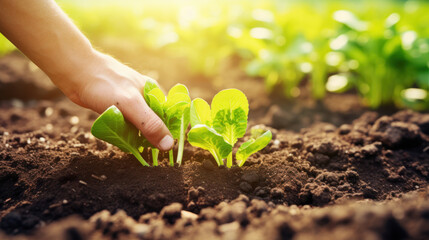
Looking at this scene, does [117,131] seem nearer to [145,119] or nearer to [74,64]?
A: [145,119]

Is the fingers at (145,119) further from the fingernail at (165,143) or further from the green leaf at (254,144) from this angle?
the green leaf at (254,144)

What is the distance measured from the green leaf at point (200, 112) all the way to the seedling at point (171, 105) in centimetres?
5

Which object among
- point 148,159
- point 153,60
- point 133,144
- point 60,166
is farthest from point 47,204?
point 153,60

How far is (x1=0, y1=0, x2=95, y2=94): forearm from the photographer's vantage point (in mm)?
1746

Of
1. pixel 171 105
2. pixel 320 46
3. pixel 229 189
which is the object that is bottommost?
pixel 229 189

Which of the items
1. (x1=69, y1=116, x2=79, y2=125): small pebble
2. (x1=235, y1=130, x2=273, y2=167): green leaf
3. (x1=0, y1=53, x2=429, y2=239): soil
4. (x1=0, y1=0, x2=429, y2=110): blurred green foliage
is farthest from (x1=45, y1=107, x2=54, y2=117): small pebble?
(x1=235, y1=130, x2=273, y2=167): green leaf

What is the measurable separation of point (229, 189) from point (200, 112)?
422 mm

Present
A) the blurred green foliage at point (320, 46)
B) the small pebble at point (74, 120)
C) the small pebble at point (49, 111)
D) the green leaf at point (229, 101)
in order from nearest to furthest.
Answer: the green leaf at point (229, 101) < the small pebble at point (74, 120) < the blurred green foliage at point (320, 46) < the small pebble at point (49, 111)

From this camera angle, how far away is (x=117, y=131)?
170 cm

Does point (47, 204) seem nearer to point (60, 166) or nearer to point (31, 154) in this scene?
point (60, 166)

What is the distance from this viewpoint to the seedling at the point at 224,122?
1.71 meters

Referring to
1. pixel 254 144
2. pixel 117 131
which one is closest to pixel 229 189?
pixel 254 144

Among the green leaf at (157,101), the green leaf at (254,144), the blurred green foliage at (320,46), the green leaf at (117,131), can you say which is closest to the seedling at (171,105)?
the green leaf at (157,101)

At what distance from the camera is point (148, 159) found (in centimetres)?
205
